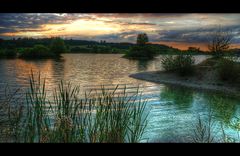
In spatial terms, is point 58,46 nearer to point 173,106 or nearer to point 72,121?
point 173,106

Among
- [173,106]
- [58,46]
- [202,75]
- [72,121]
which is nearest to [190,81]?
[202,75]

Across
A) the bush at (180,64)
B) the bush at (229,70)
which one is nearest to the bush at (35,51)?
the bush at (180,64)

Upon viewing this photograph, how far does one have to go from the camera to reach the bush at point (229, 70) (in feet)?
35.1

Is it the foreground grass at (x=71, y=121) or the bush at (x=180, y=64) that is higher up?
the foreground grass at (x=71, y=121)

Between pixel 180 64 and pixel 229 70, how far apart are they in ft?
6.48

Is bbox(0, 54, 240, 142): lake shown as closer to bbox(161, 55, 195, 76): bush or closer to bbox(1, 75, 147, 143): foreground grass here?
bbox(1, 75, 147, 143): foreground grass

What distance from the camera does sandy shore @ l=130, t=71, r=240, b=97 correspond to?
34.3 feet

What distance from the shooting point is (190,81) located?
455 inches

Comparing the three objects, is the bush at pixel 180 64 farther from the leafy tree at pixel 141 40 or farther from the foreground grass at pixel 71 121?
the foreground grass at pixel 71 121

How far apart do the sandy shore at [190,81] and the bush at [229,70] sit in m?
0.30

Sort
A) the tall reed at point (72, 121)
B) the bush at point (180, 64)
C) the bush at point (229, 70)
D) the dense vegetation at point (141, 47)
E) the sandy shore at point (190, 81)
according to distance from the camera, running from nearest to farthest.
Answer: the tall reed at point (72, 121) → the sandy shore at point (190, 81) → the bush at point (229, 70) → the bush at point (180, 64) → the dense vegetation at point (141, 47)
